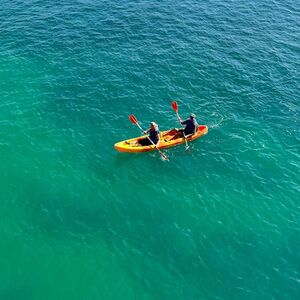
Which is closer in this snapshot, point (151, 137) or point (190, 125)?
point (151, 137)

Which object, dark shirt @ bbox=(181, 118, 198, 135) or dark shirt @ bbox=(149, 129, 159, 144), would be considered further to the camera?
dark shirt @ bbox=(181, 118, 198, 135)

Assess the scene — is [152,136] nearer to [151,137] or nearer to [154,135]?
[151,137]

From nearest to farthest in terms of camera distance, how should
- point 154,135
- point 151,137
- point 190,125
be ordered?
1. point 154,135
2. point 151,137
3. point 190,125

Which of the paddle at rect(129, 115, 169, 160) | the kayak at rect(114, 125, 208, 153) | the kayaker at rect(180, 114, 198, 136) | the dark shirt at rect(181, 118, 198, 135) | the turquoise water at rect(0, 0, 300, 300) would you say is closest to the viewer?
the turquoise water at rect(0, 0, 300, 300)

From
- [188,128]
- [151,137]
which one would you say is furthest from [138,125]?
[188,128]

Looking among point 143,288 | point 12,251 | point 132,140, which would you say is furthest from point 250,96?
point 12,251

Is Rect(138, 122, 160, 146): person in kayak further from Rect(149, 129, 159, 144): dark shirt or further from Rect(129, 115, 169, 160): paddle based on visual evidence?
Rect(129, 115, 169, 160): paddle

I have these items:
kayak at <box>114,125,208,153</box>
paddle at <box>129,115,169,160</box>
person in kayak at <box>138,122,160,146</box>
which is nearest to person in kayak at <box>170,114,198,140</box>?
kayak at <box>114,125,208,153</box>
